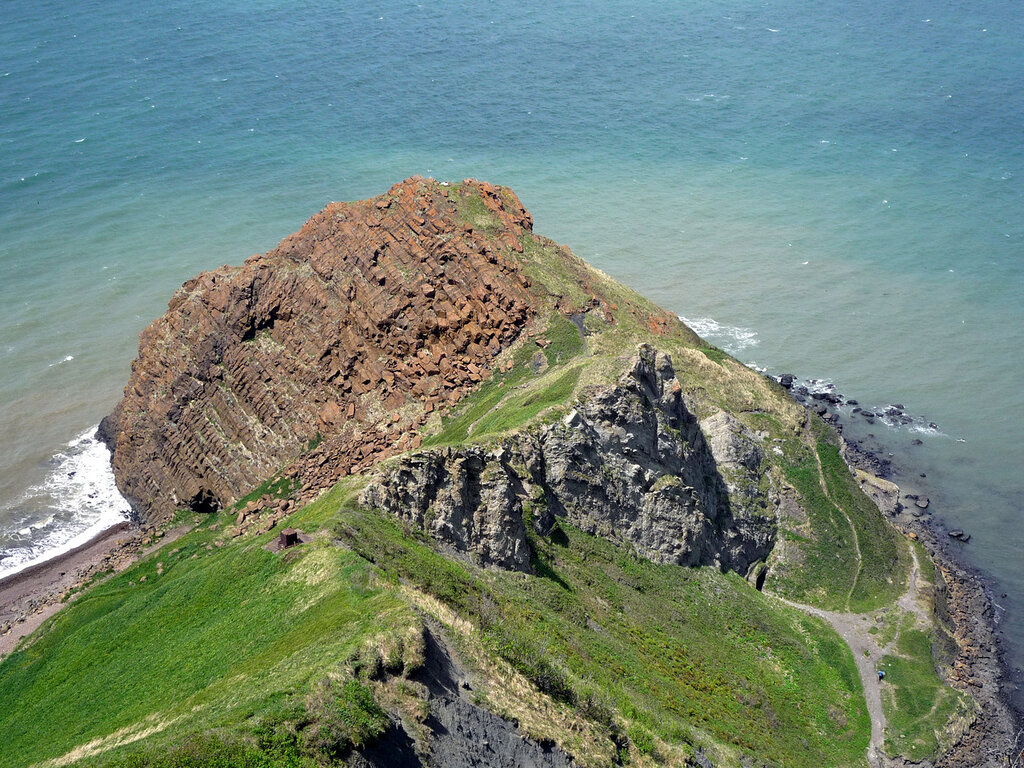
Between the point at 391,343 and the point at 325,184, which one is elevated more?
the point at 325,184

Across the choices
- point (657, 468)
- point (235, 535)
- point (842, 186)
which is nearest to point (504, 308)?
point (657, 468)

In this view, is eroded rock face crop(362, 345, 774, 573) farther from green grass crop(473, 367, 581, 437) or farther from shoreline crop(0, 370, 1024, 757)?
shoreline crop(0, 370, 1024, 757)

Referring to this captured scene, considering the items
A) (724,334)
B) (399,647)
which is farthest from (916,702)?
(724,334)

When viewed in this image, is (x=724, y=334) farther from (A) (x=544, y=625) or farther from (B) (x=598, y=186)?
A: (A) (x=544, y=625)

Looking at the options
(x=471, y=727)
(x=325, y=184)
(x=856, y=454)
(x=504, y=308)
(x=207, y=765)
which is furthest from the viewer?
(x=325, y=184)

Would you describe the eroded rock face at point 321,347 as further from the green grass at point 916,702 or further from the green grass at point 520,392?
the green grass at point 916,702

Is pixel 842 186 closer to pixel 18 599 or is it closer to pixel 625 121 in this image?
pixel 625 121
